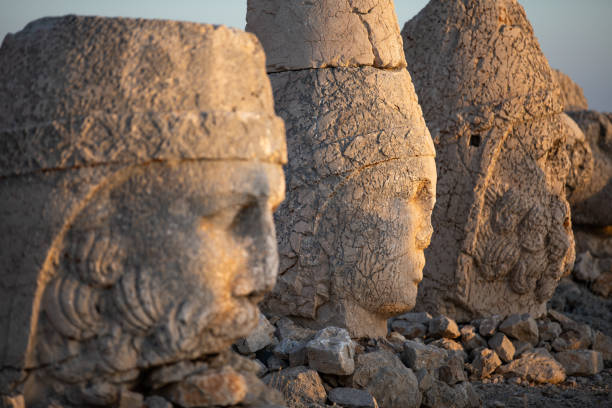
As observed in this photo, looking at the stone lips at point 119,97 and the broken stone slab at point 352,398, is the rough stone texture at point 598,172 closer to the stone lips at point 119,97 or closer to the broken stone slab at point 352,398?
the broken stone slab at point 352,398

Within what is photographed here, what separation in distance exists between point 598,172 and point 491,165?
3.65 metres

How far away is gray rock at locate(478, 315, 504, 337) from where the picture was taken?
551 centimetres

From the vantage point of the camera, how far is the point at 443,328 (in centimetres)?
527

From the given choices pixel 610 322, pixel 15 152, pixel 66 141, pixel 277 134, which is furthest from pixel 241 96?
pixel 610 322

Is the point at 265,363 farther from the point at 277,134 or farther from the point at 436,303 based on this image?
the point at 436,303

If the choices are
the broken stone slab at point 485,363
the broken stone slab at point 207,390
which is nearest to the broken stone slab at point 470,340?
the broken stone slab at point 485,363

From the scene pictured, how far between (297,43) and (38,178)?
2.26 m

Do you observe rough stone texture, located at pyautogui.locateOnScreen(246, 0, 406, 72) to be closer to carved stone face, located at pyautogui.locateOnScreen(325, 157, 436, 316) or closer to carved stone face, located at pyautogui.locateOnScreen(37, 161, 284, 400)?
carved stone face, located at pyautogui.locateOnScreen(325, 157, 436, 316)

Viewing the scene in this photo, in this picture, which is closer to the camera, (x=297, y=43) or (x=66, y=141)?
(x=66, y=141)

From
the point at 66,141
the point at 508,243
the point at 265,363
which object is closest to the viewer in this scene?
the point at 66,141

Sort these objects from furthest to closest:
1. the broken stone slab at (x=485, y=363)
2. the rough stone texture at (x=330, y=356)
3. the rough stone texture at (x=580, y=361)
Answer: the rough stone texture at (x=580, y=361) → the broken stone slab at (x=485, y=363) → the rough stone texture at (x=330, y=356)

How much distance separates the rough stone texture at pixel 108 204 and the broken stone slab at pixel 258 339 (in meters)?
1.36

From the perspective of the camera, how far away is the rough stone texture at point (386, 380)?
3.91 m

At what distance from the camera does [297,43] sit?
14.1ft
